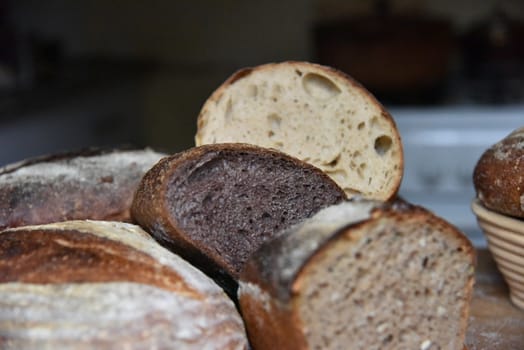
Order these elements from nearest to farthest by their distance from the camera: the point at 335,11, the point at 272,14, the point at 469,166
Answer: the point at 469,166 < the point at 335,11 < the point at 272,14

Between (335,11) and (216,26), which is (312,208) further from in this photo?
(216,26)

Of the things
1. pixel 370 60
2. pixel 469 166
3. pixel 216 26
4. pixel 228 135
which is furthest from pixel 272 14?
pixel 228 135

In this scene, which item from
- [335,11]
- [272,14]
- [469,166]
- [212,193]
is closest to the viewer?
[212,193]

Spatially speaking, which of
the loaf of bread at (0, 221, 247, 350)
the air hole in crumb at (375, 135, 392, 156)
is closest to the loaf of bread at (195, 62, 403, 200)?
the air hole in crumb at (375, 135, 392, 156)

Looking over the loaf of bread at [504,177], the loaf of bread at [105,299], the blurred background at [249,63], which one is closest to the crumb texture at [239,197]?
the loaf of bread at [105,299]

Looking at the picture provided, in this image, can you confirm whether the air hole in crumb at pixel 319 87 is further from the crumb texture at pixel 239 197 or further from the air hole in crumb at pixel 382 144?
the crumb texture at pixel 239 197
